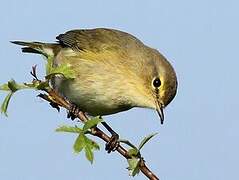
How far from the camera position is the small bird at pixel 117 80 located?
24.5 ft

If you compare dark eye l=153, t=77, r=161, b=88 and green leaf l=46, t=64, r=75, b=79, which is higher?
green leaf l=46, t=64, r=75, b=79

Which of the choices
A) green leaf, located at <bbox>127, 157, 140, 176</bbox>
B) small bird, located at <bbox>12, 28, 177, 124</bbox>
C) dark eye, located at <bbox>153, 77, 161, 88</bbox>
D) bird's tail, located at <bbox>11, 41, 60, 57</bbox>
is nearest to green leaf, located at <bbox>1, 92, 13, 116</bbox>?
green leaf, located at <bbox>127, 157, 140, 176</bbox>

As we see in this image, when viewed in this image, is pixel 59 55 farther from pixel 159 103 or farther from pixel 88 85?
pixel 159 103

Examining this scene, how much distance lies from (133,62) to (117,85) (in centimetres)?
59

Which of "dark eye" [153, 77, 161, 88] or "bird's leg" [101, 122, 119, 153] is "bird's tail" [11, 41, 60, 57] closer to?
"bird's leg" [101, 122, 119, 153]

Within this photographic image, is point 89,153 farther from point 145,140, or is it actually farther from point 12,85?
point 12,85

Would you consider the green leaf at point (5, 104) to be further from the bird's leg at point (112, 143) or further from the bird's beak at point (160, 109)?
the bird's beak at point (160, 109)

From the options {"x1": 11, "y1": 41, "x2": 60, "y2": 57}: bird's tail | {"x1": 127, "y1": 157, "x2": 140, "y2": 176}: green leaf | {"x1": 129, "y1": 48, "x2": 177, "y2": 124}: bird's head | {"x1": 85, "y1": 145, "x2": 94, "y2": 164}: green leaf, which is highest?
{"x1": 85, "y1": 145, "x2": 94, "y2": 164}: green leaf

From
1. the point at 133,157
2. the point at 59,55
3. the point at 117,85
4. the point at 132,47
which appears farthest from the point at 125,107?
the point at 133,157

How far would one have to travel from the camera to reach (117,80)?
25.4ft

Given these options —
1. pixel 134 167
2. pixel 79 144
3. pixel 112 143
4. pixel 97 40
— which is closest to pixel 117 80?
pixel 97 40

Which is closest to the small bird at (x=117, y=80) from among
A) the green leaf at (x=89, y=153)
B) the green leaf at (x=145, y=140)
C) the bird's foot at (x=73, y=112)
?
the bird's foot at (x=73, y=112)

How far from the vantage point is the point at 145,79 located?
7789mm

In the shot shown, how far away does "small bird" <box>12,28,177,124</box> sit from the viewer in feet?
24.5
